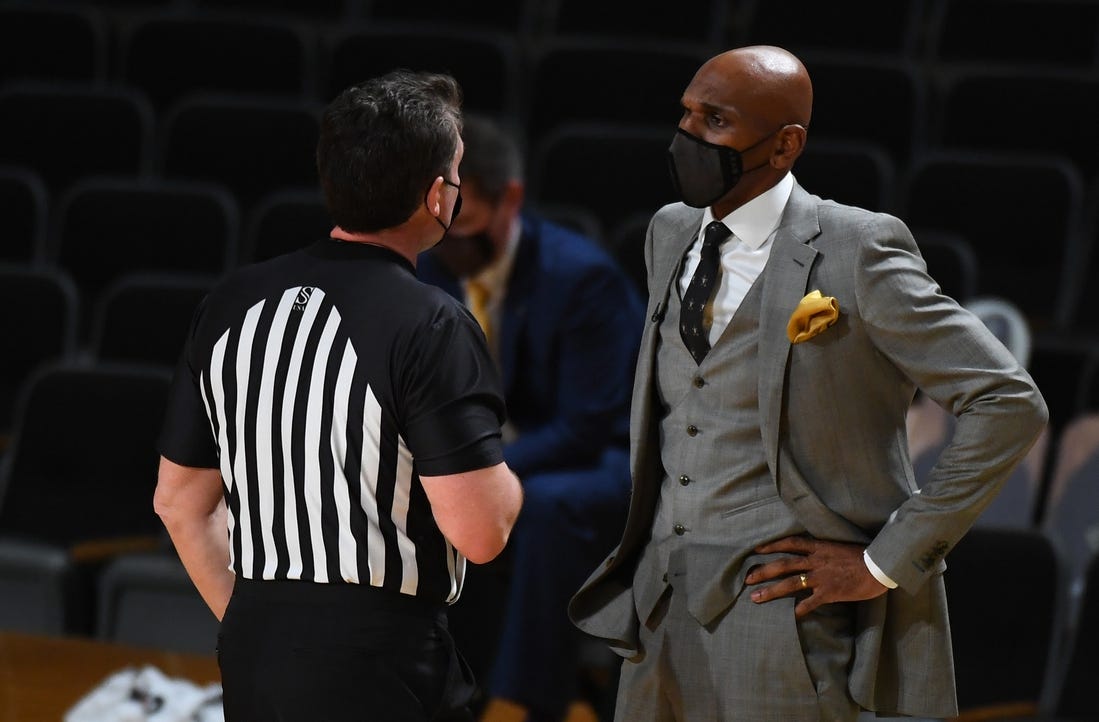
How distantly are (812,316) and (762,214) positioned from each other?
0.18 m

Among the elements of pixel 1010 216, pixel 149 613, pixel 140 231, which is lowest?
Result: pixel 149 613

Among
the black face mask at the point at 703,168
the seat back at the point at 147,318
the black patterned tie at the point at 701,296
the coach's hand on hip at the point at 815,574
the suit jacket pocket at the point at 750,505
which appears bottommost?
the seat back at the point at 147,318

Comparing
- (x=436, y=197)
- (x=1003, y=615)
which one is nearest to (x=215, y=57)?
(x=1003, y=615)

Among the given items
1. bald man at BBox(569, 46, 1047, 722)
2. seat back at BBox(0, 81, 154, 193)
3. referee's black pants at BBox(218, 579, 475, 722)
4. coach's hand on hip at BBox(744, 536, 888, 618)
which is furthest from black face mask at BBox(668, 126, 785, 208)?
seat back at BBox(0, 81, 154, 193)

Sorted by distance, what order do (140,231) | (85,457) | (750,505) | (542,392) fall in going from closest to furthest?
(750,505), (542,392), (85,457), (140,231)

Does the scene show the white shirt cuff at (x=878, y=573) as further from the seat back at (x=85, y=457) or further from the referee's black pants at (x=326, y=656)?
the seat back at (x=85, y=457)

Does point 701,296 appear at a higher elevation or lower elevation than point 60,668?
higher

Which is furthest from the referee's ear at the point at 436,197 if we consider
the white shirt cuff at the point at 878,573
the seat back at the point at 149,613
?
the seat back at the point at 149,613

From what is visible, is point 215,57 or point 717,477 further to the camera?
point 215,57

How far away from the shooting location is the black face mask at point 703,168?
1.82 metres

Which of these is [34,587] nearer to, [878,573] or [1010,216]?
[878,573]

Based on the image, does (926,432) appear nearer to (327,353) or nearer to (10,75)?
(327,353)

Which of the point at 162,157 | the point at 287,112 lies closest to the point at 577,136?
the point at 287,112

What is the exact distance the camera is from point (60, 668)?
10.6ft
